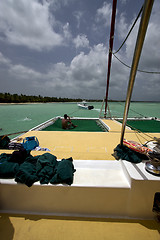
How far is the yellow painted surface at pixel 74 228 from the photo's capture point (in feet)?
3.44

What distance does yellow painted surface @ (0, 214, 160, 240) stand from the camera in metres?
1.05

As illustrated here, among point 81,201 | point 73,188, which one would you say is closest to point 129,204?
point 81,201

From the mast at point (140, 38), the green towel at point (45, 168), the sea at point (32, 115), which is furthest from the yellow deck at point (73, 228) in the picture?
the sea at point (32, 115)

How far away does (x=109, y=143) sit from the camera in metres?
3.52

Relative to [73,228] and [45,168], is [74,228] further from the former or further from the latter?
[45,168]

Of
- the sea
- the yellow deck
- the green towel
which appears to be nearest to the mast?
the green towel

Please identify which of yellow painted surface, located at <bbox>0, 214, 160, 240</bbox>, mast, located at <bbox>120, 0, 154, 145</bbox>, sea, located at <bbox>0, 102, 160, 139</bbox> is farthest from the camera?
sea, located at <bbox>0, 102, 160, 139</bbox>

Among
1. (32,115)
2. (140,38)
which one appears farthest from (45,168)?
(32,115)

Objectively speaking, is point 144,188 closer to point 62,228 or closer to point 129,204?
point 129,204

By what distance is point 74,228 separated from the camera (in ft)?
3.66

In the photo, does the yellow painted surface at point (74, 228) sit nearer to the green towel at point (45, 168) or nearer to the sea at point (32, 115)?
the green towel at point (45, 168)

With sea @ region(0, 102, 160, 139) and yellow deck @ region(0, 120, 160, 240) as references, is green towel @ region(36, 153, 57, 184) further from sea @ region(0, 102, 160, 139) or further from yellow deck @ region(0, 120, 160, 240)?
sea @ region(0, 102, 160, 139)

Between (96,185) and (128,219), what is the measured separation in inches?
23.2

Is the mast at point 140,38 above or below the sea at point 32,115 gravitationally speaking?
above
